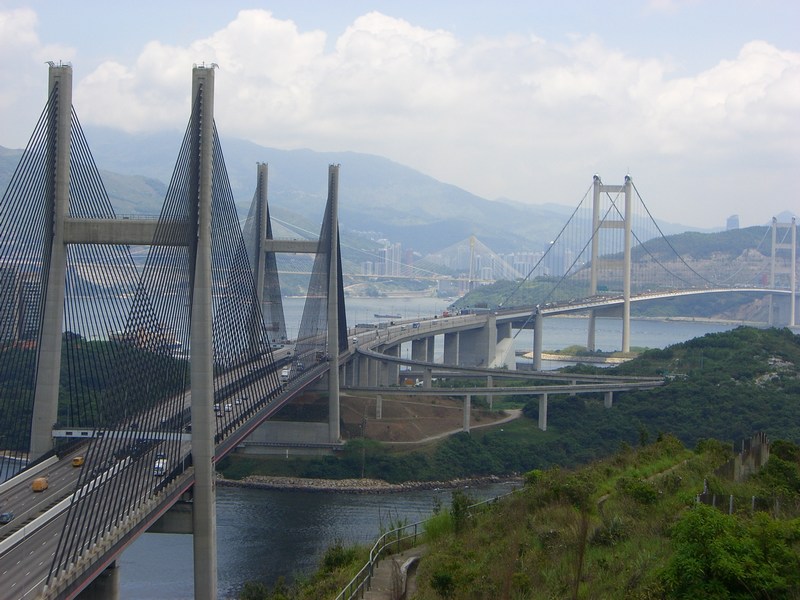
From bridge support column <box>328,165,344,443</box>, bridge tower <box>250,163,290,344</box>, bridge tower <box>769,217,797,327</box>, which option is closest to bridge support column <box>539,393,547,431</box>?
bridge support column <box>328,165,344,443</box>

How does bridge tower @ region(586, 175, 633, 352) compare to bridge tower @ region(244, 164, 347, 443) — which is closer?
bridge tower @ region(244, 164, 347, 443)

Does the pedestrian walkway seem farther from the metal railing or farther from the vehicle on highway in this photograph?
the vehicle on highway

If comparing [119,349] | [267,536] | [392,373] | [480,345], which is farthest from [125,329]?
[480,345]

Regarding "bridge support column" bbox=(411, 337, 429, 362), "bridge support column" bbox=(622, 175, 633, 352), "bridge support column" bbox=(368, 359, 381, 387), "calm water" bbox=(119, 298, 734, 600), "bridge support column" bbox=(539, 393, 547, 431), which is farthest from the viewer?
"bridge support column" bbox=(622, 175, 633, 352)

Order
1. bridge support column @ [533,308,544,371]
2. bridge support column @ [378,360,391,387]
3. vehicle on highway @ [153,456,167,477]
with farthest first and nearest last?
1. bridge support column @ [533,308,544,371]
2. bridge support column @ [378,360,391,387]
3. vehicle on highway @ [153,456,167,477]

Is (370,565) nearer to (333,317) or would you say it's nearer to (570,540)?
(570,540)

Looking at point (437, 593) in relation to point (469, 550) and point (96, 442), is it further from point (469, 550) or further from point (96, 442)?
point (96, 442)

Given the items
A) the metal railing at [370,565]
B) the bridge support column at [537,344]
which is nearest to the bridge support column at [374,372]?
the bridge support column at [537,344]
